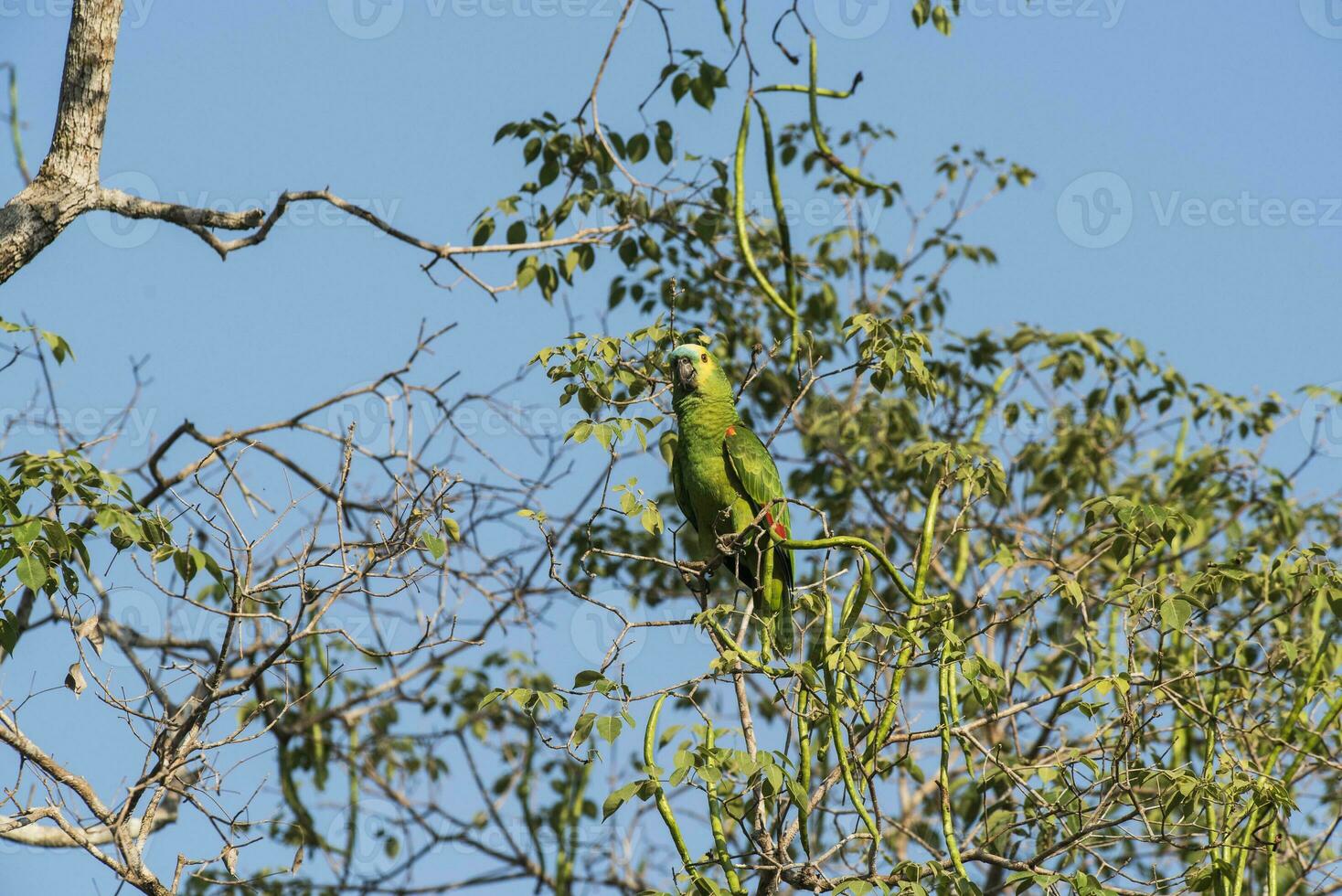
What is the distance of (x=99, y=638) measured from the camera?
10.6ft

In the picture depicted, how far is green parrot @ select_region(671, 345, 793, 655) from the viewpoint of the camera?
4.18 m

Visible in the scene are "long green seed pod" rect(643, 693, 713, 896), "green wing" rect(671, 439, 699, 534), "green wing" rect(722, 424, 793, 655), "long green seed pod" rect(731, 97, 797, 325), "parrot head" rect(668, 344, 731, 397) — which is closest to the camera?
"long green seed pod" rect(643, 693, 713, 896)

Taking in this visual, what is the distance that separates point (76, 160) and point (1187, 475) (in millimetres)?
4665

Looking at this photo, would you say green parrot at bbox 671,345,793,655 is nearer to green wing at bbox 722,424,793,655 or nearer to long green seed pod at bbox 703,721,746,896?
green wing at bbox 722,424,793,655

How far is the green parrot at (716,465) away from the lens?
4.18 metres

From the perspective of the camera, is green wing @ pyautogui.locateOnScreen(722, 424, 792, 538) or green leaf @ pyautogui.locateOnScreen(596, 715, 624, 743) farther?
green wing @ pyautogui.locateOnScreen(722, 424, 792, 538)

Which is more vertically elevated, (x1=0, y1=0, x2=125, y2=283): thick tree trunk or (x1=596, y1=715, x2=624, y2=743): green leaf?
(x1=0, y1=0, x2=125, y2=283): thick tree trunk

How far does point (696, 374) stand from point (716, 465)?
32 cm

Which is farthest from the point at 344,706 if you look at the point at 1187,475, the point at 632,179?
the point at 1187,475

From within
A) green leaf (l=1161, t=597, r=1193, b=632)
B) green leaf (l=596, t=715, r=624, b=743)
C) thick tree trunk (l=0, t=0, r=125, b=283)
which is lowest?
green leaf (l=596, t=715, r=624, b=743)

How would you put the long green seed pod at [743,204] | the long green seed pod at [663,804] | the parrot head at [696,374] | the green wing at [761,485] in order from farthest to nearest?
the parrot head at [696,374]
the green wing at [761,485]
the long green seed pod at [743,204]
the long green seed pod at [663,804]

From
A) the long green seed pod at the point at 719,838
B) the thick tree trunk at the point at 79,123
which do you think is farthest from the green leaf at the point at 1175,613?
the thick tree trunk at the point at 79,123

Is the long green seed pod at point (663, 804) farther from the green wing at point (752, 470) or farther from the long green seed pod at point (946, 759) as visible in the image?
the green wing at point (752, 470)

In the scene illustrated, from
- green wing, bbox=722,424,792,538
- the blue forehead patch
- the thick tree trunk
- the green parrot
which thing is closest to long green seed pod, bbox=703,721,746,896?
the green parrot
